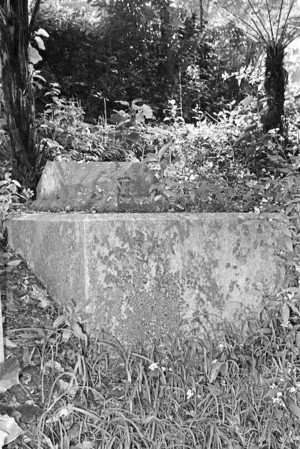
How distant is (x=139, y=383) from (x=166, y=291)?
0.42 meters

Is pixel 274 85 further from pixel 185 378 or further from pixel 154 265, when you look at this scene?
pixel 185 378

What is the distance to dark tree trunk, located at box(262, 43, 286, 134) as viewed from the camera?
4.34 m

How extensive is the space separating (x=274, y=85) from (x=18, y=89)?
95.5 inches

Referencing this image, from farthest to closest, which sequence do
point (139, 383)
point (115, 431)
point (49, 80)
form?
point (49, 80) → point (139, 383) → point (115, 431)

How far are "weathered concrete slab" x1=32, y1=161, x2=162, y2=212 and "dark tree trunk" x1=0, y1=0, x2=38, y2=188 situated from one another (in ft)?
1.24

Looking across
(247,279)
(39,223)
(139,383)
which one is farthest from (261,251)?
(39,223)

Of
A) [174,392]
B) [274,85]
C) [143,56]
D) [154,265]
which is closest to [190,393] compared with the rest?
[174,392]

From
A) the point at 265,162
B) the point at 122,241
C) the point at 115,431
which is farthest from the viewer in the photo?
the point at 265,162

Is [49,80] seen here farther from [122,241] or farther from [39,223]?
[122,241]

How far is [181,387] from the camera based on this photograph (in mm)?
1894

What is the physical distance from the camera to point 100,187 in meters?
2.38

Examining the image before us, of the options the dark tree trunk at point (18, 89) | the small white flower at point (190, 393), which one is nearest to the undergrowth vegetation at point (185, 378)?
the small white flower at point (190, 393)

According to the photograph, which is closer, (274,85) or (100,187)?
(100,187)

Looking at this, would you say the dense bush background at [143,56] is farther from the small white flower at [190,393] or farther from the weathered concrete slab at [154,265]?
the small white flower at [190,393]
